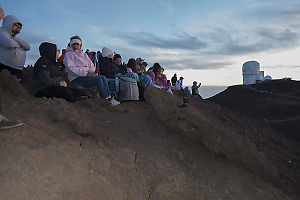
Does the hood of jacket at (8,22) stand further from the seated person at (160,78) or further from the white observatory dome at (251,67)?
the white observatory dome at (251,67)

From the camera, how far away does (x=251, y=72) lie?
791 inches

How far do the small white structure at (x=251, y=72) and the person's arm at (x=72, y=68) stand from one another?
17.0 metres

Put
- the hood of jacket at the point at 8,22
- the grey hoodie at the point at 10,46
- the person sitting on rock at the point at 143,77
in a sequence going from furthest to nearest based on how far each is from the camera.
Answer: the person sitting on rock at the point at 143,77, the hood of jacket at the point at 8,22, the grey hoodie at the point at 10,46

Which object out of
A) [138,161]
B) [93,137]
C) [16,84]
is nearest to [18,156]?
[93,137]

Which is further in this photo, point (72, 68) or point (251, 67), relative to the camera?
point (251, 67)

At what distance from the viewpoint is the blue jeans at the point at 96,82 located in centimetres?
517

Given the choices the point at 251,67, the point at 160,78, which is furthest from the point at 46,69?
the point at 251,67

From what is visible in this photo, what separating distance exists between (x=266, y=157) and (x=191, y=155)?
1.34 meters

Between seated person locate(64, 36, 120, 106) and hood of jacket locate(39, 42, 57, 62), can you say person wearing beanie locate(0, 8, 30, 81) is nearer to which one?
hood of jacket locate(39, 42, 57, 62)

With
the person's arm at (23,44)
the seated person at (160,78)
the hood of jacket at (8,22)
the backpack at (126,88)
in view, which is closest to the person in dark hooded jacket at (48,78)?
the person's arm at (23,44)

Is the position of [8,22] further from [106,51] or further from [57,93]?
[106,51]

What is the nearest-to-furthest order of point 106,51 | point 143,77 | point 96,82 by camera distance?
1. point 96,82
2. point 106,51
3. point 143,77

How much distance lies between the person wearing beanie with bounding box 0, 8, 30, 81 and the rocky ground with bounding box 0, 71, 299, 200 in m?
0.55

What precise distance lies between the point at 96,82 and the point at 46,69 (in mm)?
943
